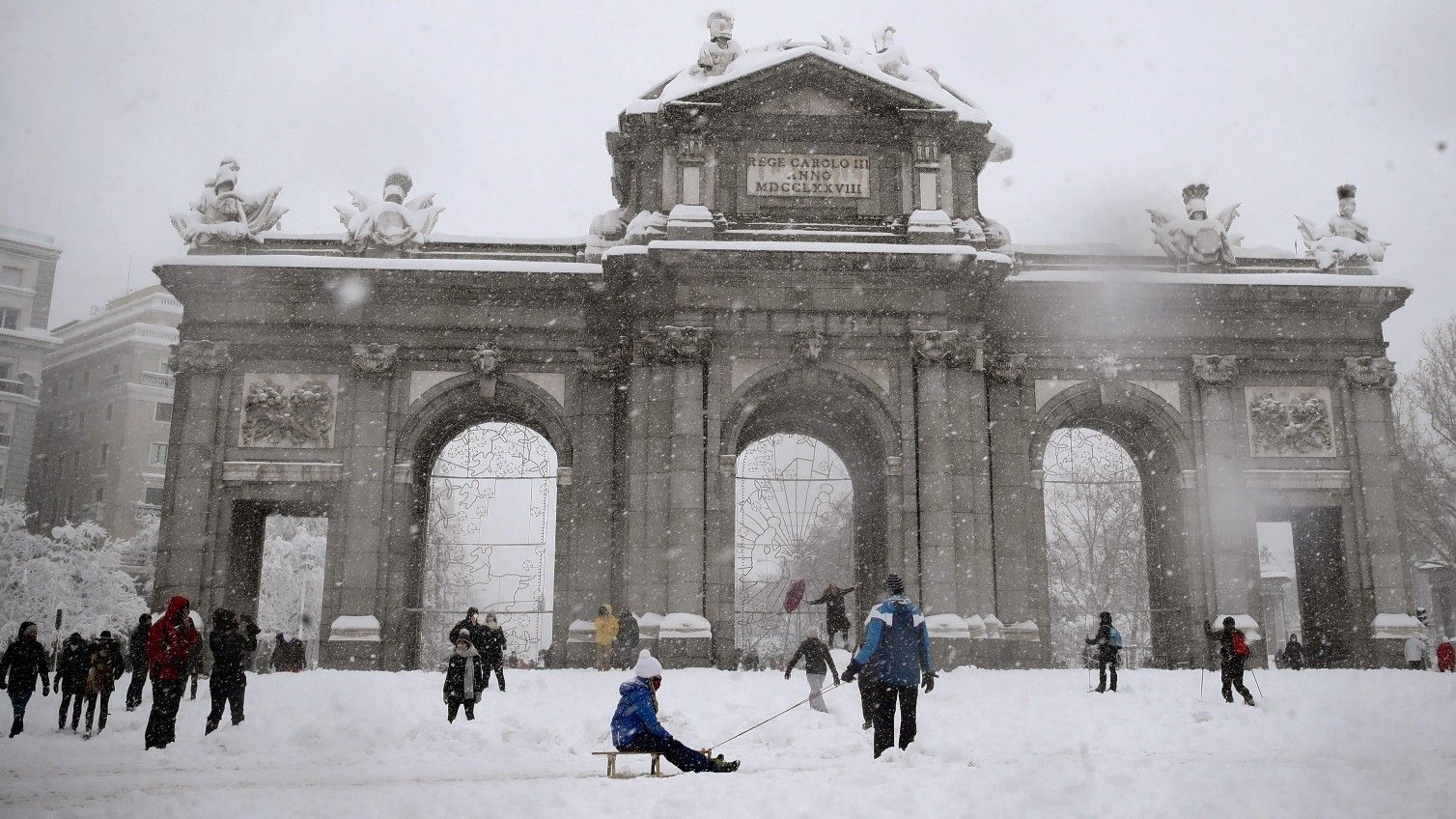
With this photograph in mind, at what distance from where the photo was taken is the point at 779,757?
11.9 metres

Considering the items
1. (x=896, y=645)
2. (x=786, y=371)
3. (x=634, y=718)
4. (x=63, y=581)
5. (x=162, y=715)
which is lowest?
(x=162, y=715)

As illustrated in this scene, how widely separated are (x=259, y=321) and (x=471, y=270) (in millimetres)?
4817

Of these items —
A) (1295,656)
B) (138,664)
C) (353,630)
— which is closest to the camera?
(138,664)

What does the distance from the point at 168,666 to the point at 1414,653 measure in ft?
76.9

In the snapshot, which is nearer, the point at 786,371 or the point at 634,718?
the point at 634,718

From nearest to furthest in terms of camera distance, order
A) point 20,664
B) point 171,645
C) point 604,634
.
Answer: point 171,645 < point 20,664 < point 604,634

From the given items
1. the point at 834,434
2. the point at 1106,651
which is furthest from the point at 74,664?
the point at 834,434

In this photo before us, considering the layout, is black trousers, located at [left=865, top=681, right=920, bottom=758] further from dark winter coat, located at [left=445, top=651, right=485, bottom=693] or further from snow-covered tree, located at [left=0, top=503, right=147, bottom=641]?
snow-covered tree, located at [left=0, top=503, right=147, bottom=641]

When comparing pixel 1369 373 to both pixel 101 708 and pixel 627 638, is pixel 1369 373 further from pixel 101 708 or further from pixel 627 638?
pixel 101 708

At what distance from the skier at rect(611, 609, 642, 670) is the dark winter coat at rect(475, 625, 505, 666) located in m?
4.71

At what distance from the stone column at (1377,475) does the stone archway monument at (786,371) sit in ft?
0.19

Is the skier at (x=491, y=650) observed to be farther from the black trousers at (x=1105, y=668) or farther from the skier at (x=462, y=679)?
the black trousers at (x=1105, y=668)

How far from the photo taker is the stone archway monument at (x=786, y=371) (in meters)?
24.3

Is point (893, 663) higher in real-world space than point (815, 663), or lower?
higher
